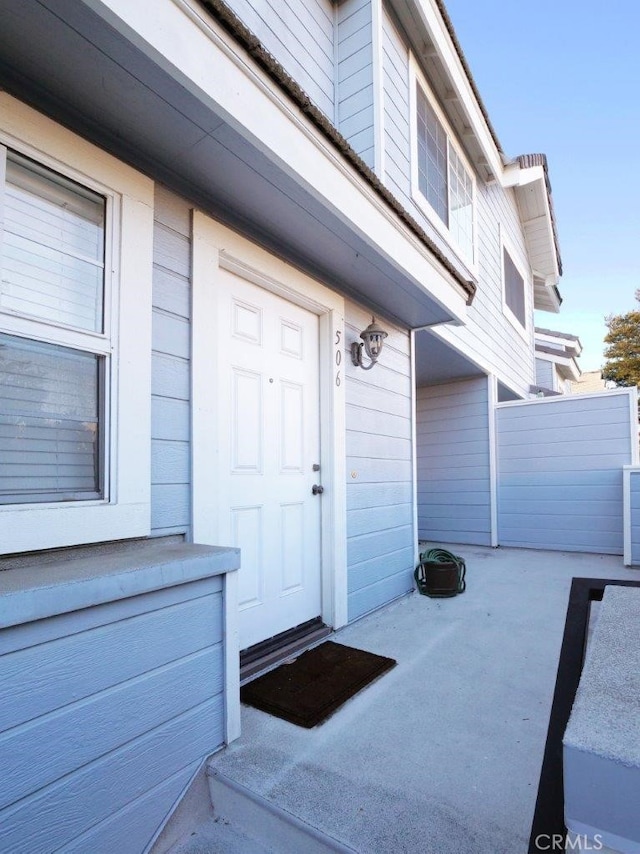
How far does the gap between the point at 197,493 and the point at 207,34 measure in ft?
5.33

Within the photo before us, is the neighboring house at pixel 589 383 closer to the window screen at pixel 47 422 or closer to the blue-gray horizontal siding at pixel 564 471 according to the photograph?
the blue-gray horizontal siding at pixel 564 471

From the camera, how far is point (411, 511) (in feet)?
13.0

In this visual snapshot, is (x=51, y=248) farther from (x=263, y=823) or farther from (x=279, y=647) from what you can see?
(x=279, y=647)

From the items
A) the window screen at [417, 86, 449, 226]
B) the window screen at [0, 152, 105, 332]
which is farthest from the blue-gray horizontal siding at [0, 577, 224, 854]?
the window screen at [417, 86, 449, 226]

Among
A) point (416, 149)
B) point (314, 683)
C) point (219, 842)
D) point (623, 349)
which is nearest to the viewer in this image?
point (219, 842)

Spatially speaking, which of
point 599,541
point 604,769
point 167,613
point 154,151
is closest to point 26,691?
point 167,613

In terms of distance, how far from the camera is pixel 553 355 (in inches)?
447

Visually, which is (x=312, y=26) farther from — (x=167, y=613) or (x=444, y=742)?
(x=444, y=742)

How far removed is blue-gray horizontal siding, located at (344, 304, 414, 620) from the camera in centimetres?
317

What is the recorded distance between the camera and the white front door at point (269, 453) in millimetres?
2395

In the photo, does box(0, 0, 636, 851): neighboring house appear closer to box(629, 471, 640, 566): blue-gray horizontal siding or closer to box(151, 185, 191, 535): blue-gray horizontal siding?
box(151, 185, 191, 535): blue-gray horizontal siding

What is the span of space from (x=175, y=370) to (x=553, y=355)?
11301mm

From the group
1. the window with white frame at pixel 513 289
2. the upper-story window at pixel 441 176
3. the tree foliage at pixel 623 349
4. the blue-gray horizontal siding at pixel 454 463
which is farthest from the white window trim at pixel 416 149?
the tree foliage at pixel 623 349

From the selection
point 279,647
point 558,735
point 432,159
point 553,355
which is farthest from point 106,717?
point 553,355
